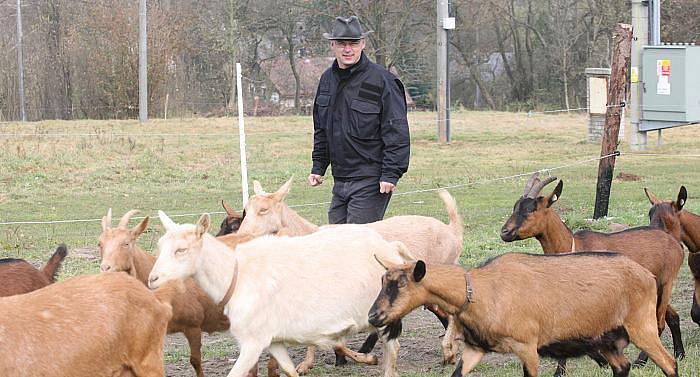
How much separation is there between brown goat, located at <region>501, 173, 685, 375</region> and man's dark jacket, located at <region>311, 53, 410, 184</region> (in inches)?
45.7

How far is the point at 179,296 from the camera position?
777 cm

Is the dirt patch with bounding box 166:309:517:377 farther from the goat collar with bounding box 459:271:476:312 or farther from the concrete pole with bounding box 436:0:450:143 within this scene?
the concrete pole with bounding box 436:0:450:143

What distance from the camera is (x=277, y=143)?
86.2ft

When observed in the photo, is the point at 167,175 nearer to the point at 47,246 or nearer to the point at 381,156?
the point at 47,246

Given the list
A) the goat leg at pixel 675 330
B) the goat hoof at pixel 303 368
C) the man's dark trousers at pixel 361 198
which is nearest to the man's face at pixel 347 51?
the man's dark trousers at pixel 361 198

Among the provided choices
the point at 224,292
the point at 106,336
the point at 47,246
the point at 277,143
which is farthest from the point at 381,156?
the point at 277,143

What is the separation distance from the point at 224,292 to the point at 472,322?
1613mm

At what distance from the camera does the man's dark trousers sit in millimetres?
9219

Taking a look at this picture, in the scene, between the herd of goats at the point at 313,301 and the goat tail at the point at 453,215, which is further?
the goat tail at the point at 453,215

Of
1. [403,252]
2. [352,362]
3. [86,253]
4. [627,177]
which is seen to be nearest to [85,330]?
[403,252]

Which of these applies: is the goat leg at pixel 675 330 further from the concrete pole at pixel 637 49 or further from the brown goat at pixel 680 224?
the concrete pole at pixel 637 49

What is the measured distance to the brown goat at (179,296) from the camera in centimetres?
777

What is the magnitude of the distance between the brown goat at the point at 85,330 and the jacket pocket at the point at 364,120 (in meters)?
3.38

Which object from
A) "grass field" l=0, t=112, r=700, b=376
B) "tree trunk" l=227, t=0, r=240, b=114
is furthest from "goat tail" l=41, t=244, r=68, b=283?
"tree trunk" l=227, t=0, r=240, b=114
